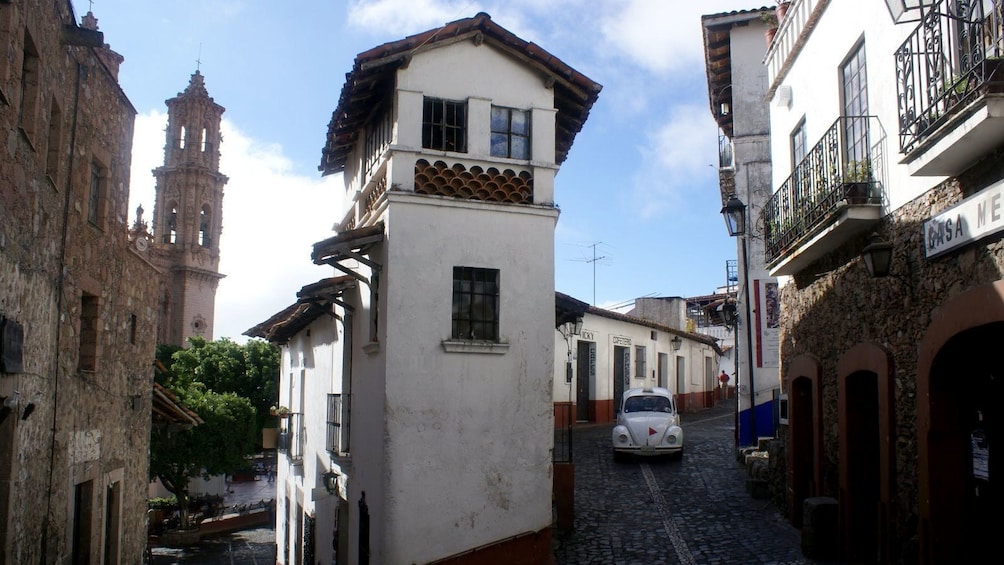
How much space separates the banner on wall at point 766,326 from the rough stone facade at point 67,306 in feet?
39.9

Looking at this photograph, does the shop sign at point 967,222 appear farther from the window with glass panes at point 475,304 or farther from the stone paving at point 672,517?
the window with glass panes at point 475,304

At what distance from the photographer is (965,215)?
7016 mm

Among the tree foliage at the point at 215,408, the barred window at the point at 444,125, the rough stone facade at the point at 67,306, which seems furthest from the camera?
the tree foliage at the point at 215,408

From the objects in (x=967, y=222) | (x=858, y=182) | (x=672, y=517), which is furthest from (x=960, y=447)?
(x=672, y=517)

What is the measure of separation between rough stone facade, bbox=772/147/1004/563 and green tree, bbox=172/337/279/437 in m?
31.9

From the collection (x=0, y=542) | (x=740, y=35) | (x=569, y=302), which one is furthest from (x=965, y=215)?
(x=740, y=35)

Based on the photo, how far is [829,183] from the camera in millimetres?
10141

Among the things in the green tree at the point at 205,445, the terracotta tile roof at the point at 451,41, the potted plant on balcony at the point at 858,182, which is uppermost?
the terracotta tile roof at the point at 451,41

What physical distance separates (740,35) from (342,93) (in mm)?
11500

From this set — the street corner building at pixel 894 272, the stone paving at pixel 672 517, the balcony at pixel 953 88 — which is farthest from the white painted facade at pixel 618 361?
the balcony at pixel 953 88

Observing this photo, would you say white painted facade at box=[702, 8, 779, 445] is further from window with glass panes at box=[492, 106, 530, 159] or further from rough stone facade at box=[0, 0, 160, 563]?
rough stone facade at box=[0, 0, 160, 563]

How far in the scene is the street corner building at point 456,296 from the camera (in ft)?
37.2

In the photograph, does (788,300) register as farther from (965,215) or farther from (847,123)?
(965,215)

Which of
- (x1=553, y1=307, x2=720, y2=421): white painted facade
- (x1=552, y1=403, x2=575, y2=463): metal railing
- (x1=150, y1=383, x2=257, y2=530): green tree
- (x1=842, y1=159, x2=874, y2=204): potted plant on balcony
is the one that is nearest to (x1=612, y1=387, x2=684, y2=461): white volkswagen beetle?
(x1=552, y1=403, x2=575, y2=463): metal railing
